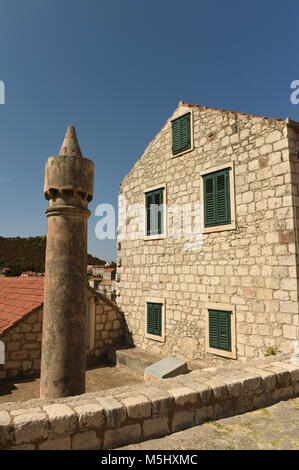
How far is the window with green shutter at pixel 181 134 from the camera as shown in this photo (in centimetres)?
1009

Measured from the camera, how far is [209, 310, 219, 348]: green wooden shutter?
28.2 feet

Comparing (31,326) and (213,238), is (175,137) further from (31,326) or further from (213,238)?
(31,326)

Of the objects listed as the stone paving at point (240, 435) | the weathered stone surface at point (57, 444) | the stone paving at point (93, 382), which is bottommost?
the stone paving at point (93, 382)

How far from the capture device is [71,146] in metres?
5.43

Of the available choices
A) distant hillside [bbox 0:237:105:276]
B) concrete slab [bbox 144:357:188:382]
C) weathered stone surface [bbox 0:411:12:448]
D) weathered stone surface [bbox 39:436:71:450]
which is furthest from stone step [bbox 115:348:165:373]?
distant hillside [bbox 0:237:105:276]

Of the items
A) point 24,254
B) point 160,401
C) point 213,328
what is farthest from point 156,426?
point 24,254

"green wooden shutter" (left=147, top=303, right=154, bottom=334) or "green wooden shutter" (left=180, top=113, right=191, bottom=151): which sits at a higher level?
"green wooden shutter" (left=180, top=113, right=191, bottom=151)

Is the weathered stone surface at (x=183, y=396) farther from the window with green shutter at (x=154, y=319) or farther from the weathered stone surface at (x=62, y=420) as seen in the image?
the window with green shutter at (x=154, y=319)

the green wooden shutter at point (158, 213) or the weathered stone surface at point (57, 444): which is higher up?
the green wooden shutter at point (158, 213)

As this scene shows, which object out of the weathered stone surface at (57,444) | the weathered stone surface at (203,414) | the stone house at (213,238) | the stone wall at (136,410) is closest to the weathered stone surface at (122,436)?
the stone wall at (136,410)

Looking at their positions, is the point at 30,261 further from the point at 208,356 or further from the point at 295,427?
the point at 295,427

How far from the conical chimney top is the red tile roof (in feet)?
19.0

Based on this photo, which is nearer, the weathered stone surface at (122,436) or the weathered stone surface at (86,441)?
the weathered stone surface at (86,441)

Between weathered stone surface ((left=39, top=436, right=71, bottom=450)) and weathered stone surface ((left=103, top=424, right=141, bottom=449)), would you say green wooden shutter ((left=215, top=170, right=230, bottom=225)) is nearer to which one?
weathered stone surface ((left=103, top=424, right=141, bottom=449))
